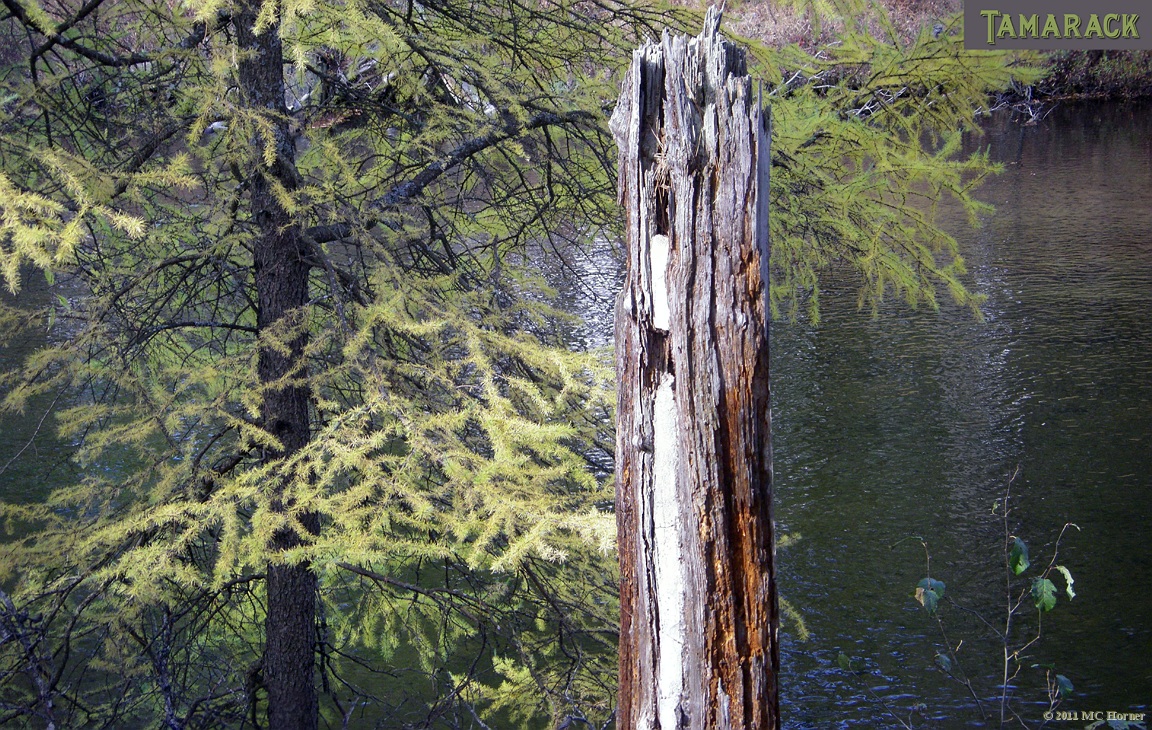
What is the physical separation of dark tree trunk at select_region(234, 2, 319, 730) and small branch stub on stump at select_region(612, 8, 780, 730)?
1.52m

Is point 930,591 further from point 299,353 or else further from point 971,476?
point 971,476

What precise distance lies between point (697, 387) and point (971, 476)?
610 cm

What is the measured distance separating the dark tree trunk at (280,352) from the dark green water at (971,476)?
2655 mm

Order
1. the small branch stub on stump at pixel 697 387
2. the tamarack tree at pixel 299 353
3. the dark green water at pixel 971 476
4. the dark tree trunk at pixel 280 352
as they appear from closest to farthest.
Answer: the small branch stub on stump at pixel 697 387 < the tamarack tree at pixel 299 353 < the dark tree trunk at pixel 280 352 < the dark green water at pixel 971 476

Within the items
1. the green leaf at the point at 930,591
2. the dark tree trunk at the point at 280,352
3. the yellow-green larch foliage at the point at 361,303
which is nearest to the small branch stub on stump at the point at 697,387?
the yellow-green larch foliage at the point at 361,303

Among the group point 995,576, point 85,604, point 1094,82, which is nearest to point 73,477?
point 85,604

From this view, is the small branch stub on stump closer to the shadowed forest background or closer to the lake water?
the shadowed forest background

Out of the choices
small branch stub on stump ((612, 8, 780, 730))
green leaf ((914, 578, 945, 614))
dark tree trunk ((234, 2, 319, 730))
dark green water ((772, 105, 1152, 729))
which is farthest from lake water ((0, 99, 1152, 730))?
small branch stub on stump ((612, 8, 780, 730))

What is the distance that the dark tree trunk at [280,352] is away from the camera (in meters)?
3.47

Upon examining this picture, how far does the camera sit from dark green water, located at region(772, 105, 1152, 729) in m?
5.54

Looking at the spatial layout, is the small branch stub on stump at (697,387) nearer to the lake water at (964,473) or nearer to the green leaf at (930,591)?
the green leaf at (930,591)

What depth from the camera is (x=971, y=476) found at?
24.4 ft

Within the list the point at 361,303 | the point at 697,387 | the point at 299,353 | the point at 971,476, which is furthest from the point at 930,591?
the point at 971,476

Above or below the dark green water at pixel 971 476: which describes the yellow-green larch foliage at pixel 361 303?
above
